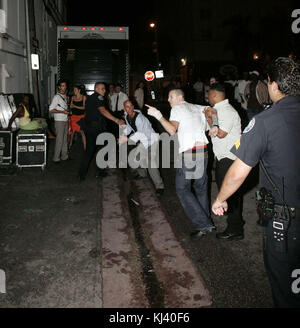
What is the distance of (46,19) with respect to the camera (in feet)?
64.3

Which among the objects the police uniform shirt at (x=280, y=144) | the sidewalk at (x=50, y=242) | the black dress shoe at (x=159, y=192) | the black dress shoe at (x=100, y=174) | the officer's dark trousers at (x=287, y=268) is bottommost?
the sidewalk at (x=50, y=242)

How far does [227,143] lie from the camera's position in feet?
14.8

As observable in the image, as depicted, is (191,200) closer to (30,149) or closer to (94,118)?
(94,118)

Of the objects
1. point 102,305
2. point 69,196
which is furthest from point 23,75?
point 102,305

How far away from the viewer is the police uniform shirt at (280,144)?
2303 mm

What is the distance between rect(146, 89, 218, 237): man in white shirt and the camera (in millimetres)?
4531

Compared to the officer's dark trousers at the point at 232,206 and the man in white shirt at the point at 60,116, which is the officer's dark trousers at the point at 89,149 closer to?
the man in white shirt at the point at 60,116

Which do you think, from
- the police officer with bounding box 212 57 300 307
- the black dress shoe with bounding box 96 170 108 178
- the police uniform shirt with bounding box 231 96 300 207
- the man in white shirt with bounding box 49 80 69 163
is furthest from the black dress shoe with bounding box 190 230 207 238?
the man in white shirt with bounding box 49 80 69 163

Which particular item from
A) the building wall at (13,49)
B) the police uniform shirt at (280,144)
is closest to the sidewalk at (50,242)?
the police uniform shirt at (280,144)

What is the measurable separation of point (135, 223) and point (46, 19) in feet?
59.2

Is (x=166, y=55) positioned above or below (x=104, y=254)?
above

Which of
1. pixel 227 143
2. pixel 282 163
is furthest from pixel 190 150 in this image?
pixel 282 163

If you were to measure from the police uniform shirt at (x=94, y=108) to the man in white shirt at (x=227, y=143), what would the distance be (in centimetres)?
353

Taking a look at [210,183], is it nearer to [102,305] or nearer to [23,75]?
[102,305]
